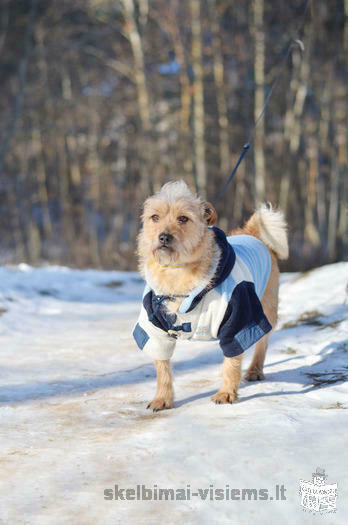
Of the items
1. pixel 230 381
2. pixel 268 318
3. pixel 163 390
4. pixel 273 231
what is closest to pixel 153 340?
pixel 163 390

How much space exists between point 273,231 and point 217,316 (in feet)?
4.36

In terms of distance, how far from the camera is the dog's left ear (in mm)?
3398

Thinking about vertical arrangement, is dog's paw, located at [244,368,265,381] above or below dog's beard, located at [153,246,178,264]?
A: below

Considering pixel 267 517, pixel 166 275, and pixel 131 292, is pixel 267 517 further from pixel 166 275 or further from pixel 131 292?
pixel 131 292

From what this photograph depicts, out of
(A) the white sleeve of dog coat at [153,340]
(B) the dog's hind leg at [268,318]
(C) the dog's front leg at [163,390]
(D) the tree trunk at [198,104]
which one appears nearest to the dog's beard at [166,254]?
(A) the white sleeve of dog coat at [153,340]

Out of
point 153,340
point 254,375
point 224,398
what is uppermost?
point 153,340

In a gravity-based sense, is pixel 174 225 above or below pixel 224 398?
above

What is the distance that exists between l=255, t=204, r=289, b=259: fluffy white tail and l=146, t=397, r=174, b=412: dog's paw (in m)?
1.64

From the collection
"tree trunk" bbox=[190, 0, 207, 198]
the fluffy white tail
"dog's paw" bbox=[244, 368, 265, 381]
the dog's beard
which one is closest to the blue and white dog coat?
the dog's beard

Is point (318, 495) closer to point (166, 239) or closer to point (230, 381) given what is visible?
point (230, 381)

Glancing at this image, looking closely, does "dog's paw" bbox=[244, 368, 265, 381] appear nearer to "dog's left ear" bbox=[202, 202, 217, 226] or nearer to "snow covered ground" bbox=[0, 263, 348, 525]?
"snow covered ground" bbox=[0, 263, 348, 525]

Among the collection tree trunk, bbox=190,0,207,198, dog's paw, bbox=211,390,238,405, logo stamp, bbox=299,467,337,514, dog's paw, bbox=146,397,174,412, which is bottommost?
dog's paw, bbox=146,397,174,412

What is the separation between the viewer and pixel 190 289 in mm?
3195

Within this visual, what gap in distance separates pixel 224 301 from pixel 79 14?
53.7 feet
